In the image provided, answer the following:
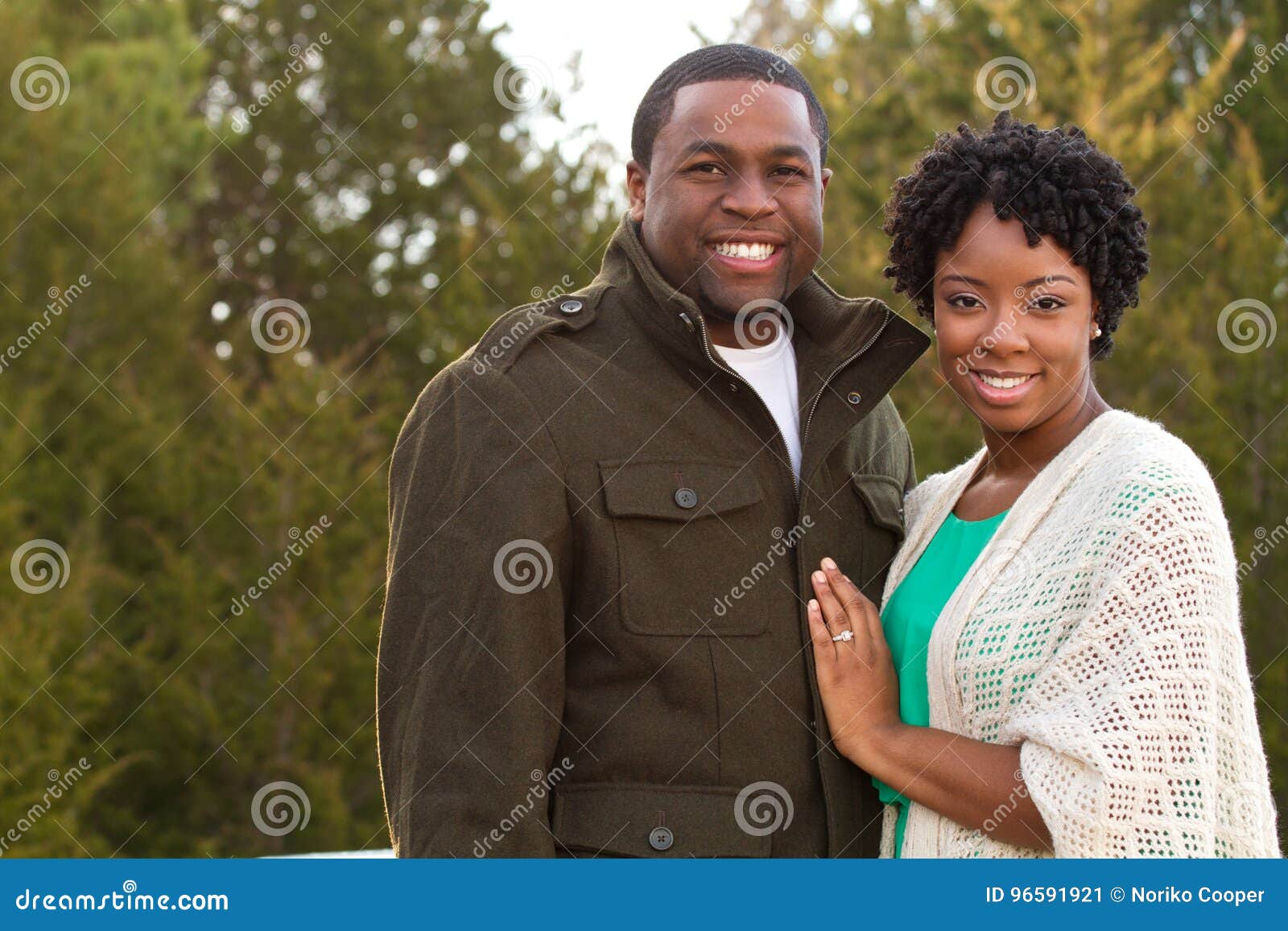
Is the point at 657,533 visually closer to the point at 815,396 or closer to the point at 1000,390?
the point at 815,396

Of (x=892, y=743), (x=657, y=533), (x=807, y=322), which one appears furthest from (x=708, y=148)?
(x=892, y=743)

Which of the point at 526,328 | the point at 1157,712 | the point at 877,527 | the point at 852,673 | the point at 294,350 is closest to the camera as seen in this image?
the point at 1157,712

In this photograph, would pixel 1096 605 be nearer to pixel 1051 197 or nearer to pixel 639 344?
pixel 1051 197

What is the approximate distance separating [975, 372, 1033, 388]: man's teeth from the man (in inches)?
10.8

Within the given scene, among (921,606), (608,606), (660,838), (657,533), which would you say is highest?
(921,606)

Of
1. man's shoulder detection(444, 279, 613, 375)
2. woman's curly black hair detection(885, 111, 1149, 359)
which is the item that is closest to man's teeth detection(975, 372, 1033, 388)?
woman's curly black hair detection(885, 111, 1149, 359)

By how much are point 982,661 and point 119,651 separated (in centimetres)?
718

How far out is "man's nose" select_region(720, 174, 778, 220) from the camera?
298 centimetres

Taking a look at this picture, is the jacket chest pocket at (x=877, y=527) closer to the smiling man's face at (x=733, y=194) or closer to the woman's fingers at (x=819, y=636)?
the woman's fingers at (x=819, y=636)

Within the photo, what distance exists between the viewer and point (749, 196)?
9.82 feet

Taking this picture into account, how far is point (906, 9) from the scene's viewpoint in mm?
14430

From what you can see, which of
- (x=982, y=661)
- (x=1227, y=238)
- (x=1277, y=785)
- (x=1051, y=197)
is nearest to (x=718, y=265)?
(x=1051, y=197)

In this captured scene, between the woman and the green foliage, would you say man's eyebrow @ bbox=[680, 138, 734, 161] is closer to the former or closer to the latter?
the woman

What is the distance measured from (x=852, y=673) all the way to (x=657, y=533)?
1.51ft
